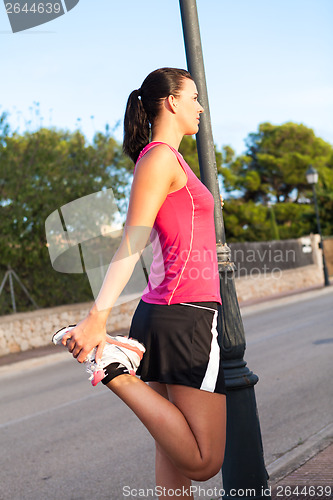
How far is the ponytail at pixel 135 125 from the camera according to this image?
255 centimetres

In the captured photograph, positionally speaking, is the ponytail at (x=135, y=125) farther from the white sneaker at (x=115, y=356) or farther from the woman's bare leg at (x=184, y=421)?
the woman's bare leg at (x=184, y=421)

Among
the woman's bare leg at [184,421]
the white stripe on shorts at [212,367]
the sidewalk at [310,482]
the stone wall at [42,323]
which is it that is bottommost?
the stone wall at [42,323]

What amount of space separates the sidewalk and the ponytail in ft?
7.43

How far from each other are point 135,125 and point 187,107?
0.23 m

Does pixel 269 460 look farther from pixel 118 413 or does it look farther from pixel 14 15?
pixel 14 15

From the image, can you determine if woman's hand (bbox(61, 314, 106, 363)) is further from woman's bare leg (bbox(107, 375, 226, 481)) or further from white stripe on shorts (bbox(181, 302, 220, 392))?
white stripe on shorts (bbox(181, 302, 220, 392))

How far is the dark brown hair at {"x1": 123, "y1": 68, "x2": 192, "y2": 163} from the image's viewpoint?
248cm

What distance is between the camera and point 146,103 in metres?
2.54

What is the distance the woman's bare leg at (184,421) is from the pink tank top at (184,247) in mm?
341

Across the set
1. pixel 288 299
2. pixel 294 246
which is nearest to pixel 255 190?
pixel 294 246

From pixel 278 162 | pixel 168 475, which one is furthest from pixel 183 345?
pixel 278 162

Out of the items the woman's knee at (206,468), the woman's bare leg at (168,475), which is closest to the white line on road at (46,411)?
the woman's bare leg at (168,475)

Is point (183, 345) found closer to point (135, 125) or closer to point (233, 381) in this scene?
point (135, 125)

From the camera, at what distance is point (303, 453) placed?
4586mm
